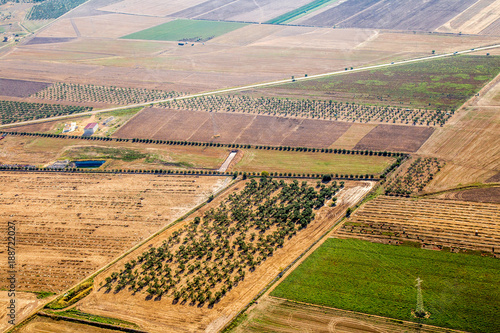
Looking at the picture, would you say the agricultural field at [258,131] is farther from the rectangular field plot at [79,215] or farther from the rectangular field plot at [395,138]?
the rectangular field plot at [79,215]

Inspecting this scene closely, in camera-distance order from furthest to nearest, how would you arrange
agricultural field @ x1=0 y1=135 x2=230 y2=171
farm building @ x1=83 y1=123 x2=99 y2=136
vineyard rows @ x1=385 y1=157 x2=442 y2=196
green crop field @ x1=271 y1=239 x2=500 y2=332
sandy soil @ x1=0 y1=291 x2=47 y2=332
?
farm building @ x1=83 y1=123 x2=99 y2=136, agricultural field @ x1=0 y1=135 x2=230 y2=171, vineyard rows @ x1=385 y1=157 x2=442 y2=196, sandy soil @ x1=0 y1=291 x2=47 y2=332, green crop field @ x1=271 y1=239 x2=500 y2=332

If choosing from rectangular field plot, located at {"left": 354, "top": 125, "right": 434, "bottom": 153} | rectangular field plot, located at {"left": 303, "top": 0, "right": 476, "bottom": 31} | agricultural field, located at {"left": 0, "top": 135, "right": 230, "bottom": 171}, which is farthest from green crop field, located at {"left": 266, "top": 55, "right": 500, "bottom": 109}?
agricultural field, located at {"left": 0, "top": 135, "right": 230, "bottom": 171}

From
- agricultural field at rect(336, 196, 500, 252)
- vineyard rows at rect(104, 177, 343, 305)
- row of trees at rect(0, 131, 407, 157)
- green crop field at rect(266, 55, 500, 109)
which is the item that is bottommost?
vineyard rows at rect(104, 177, 343, 305)

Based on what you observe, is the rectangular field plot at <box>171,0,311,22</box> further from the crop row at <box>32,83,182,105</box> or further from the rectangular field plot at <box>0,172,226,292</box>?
the rectangular field plot at <box>0,172,226,292</box>

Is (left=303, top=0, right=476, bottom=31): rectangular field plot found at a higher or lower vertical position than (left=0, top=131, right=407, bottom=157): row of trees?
higher

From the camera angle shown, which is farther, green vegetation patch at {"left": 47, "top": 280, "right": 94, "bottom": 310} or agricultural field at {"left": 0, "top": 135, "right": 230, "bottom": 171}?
agricultural field at {"left": 0, "top": 135, "right": 230, "bottom": 171}

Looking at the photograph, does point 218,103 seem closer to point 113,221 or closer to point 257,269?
point 113,221

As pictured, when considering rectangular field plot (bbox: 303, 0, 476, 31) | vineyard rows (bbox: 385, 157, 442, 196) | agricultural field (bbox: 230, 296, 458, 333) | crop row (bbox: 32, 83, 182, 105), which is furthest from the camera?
rectangular field plot (bbox: 303, 0, 476, 31)

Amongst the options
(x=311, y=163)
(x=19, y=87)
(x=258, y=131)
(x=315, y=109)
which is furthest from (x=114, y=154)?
(x=19, y=87)
